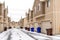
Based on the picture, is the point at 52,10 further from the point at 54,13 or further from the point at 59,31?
the point at 59,31

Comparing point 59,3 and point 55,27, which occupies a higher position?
point 59,3

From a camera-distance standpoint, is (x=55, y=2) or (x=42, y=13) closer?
(x=55, y=2)

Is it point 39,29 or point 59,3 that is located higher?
point 59,3

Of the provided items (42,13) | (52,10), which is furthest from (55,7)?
(42,13)

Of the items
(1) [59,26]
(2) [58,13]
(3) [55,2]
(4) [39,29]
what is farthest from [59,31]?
(4) [39,29]

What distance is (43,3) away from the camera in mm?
41875

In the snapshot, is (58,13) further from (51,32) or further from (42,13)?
(42,13)

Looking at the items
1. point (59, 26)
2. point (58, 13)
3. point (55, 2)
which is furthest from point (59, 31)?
point (55, 2)

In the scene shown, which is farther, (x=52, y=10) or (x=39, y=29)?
(x=39, y=29)

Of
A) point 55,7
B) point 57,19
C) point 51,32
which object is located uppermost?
point 55,7

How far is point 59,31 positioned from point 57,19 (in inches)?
81.4

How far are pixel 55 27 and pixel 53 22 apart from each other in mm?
Answer: 948

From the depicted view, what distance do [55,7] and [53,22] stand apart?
2627mm

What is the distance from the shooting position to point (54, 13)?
2952 cm
